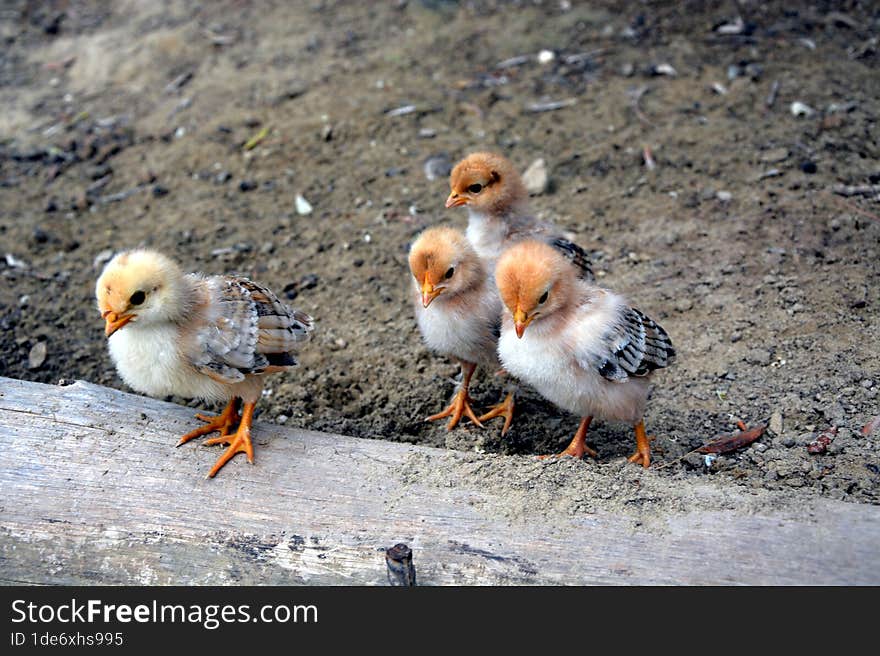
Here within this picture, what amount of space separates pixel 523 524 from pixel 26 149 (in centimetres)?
660

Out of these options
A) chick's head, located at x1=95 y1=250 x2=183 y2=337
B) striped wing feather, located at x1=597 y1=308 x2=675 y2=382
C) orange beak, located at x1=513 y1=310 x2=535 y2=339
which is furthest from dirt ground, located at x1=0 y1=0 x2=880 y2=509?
chick's head, located at x1=95 y1=250 x2=183 y2=337

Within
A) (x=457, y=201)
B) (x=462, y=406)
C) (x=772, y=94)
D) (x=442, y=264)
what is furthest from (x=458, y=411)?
(x=772, y=94)

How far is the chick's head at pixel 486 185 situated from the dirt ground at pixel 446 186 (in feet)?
2.89

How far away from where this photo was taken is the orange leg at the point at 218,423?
3731mm

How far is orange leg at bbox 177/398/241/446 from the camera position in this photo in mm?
3731

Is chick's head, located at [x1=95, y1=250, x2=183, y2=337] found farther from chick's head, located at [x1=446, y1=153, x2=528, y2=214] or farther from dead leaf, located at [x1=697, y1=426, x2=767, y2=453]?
dead leaf, located at [x1=697, y1=426, x2=767, y2=453]

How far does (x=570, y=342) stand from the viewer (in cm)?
382

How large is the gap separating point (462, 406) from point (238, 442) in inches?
54.4

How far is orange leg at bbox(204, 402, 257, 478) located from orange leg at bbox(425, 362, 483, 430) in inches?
46.1

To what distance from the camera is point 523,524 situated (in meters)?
3.13

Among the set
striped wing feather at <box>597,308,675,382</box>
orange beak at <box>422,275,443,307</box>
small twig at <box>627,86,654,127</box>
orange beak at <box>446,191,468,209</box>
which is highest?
orange beak at <box>422,275,443,307</box>

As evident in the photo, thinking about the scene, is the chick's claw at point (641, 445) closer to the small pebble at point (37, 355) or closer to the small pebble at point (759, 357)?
the small pebble at point (759, 357)
